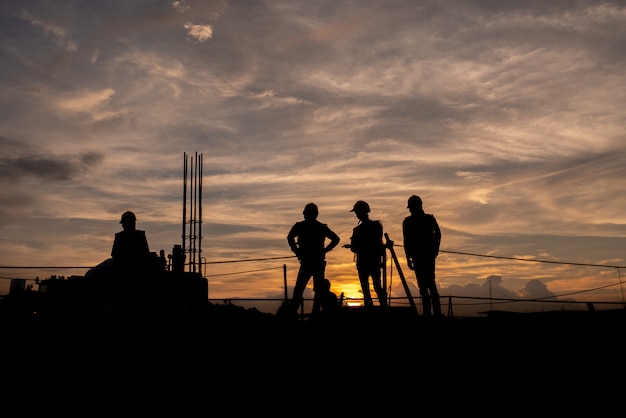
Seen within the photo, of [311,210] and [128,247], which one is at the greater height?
[311,210]

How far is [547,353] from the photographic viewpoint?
878cm

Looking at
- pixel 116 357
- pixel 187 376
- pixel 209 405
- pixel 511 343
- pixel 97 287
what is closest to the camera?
pixel 209 405

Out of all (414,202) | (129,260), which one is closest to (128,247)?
(129,260)

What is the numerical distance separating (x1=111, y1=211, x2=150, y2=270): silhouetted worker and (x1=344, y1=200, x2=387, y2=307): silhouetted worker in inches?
176

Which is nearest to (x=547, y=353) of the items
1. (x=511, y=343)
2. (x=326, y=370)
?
(x=511, y=343)

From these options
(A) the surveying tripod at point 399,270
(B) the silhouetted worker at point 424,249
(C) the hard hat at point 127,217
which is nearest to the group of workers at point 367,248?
(B) the silhouetted worker at point 424,249

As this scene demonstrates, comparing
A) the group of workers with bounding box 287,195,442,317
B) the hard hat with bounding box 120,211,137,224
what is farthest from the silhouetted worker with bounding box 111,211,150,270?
the group of workers with bounding box 287,195,442,317

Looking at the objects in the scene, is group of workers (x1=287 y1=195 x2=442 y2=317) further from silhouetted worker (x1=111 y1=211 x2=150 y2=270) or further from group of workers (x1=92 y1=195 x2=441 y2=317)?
silhouetted worker (x1=111 y1=211 x2=150 y2=270)

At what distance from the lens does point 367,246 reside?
12.9m

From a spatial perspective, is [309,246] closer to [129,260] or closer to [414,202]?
[414,202]

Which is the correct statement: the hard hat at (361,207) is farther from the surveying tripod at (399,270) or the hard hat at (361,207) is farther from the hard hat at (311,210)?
the surveying tripod at (399,270)

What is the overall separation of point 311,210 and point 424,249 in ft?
8.27

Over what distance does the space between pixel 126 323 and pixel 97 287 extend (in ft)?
36.8

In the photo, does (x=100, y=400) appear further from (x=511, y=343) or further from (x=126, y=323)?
(x=511, y=343)
